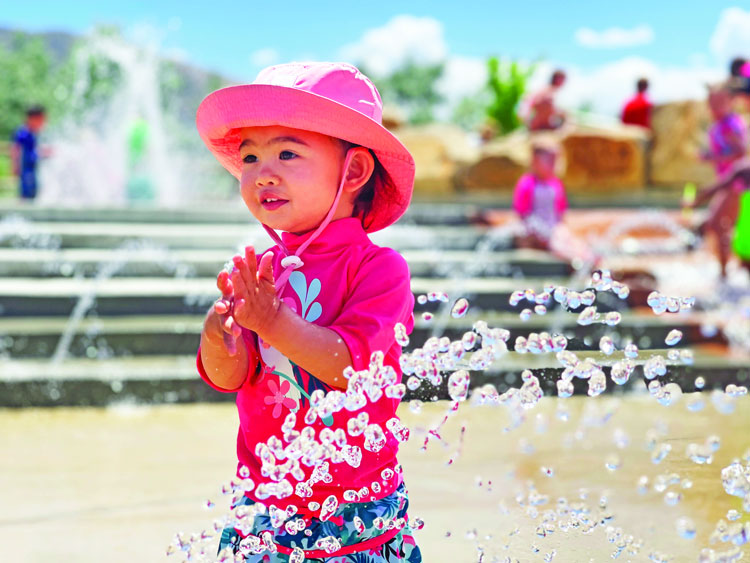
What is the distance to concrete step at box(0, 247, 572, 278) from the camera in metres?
6.26

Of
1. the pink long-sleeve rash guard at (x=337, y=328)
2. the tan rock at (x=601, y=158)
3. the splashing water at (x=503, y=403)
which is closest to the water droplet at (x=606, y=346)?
the splashing water at (x=503, y=403)

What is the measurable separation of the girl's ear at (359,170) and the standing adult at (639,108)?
12.9 meters

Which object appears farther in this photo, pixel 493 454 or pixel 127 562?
pixel 493 454

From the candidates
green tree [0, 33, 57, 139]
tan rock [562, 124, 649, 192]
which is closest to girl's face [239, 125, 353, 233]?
tan rock [562, 124, 649, 192]

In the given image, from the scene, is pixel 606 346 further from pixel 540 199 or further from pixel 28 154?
pixel 28 154

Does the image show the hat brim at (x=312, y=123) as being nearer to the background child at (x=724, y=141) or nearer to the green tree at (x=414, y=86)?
the background child at (x=724, y=141)

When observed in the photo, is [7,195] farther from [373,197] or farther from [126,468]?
[373,197]

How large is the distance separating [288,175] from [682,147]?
12.6m

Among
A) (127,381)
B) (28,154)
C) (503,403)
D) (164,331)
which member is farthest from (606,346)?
(28,154)

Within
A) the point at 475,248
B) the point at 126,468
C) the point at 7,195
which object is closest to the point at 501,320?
the point at 475,248

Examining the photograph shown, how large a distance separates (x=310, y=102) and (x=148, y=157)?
13.3 meters

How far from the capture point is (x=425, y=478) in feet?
10.4

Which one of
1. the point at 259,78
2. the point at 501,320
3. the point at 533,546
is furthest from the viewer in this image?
the point at 501,320

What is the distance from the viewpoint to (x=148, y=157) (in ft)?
46.5
